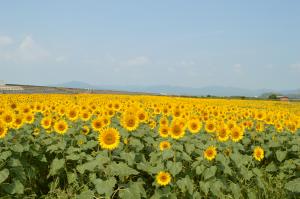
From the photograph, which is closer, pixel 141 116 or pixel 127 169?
pixel 127 169

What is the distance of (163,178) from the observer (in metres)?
6.19

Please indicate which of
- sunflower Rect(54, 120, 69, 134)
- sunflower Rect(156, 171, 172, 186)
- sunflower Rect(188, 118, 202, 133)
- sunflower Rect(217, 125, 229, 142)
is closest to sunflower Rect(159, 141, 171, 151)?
sunflower Rect(156, 171, 172, 186)

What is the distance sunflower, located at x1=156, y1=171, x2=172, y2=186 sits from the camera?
20.1ft

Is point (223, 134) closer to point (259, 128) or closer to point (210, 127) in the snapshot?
point (210, 127)

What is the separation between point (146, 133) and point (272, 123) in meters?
3.79

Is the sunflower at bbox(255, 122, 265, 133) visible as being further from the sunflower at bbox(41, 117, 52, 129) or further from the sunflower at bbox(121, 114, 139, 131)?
the sunflower at bbox(41, 117, 52, 129)

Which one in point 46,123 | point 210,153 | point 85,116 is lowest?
point 210,153

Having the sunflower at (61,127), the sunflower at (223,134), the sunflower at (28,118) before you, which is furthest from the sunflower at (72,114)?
the sunflower at (223,134)

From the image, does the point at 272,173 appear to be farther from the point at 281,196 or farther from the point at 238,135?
the point at 238,135

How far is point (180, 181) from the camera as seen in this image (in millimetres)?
6238

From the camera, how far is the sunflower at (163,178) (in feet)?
20.1

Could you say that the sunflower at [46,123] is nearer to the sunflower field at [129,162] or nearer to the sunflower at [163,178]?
the sunflower field at [129,162]

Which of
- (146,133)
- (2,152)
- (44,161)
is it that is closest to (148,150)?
(146,133)

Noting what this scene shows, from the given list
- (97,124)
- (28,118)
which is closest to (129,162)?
(97,124)
